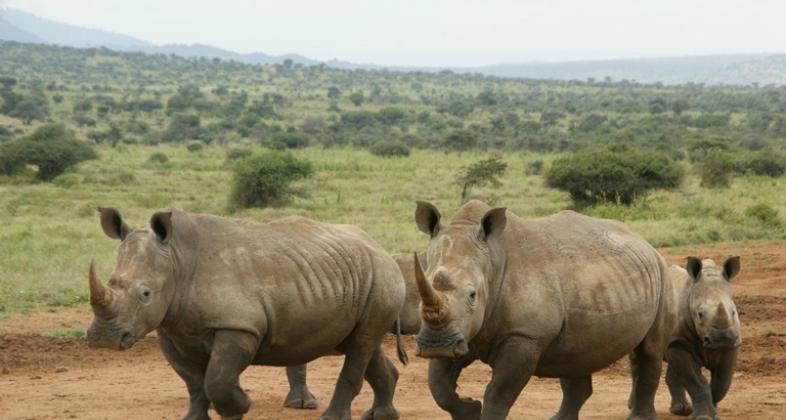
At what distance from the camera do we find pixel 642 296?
782 cm

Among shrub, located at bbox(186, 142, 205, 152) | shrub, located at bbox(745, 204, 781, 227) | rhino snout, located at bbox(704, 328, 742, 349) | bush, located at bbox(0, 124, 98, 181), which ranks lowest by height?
shrub, located at bbox(186, 142, 205, 152)

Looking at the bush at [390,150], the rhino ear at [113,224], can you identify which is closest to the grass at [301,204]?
the bush at [390,150]

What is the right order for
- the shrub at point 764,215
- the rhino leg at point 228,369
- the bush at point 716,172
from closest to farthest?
the rhino leg at point 228,369 < the shrub at point 764,215 < the bush at point 716,172

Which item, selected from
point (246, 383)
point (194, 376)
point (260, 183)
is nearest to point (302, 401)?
point (246, 383)

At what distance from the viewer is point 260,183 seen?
32.4 meters

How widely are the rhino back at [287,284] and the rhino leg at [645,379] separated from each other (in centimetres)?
169

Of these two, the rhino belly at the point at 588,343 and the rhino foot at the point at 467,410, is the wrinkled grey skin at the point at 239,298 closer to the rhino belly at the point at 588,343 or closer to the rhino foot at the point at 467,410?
the rhino foot at the point at 467,410

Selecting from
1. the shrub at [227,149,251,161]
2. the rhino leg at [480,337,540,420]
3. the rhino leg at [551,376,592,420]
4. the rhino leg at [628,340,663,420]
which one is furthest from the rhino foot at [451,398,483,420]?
the shrub at [227,149,251,161]

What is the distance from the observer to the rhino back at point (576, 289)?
7082 millimetres

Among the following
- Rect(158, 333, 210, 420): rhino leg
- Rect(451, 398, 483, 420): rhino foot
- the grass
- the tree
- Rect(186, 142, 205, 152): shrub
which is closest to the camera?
Rect(451, 398, 483, 420): rhino foot

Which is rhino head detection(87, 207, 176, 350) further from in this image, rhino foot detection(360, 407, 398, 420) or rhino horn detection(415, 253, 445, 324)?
rhino foot detection(360, 407, 398, 420)

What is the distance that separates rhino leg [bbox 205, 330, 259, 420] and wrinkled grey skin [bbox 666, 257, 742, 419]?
11.1ft

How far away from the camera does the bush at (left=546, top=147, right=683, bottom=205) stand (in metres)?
31.4

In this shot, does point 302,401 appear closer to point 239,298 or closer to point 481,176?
point 239,298
